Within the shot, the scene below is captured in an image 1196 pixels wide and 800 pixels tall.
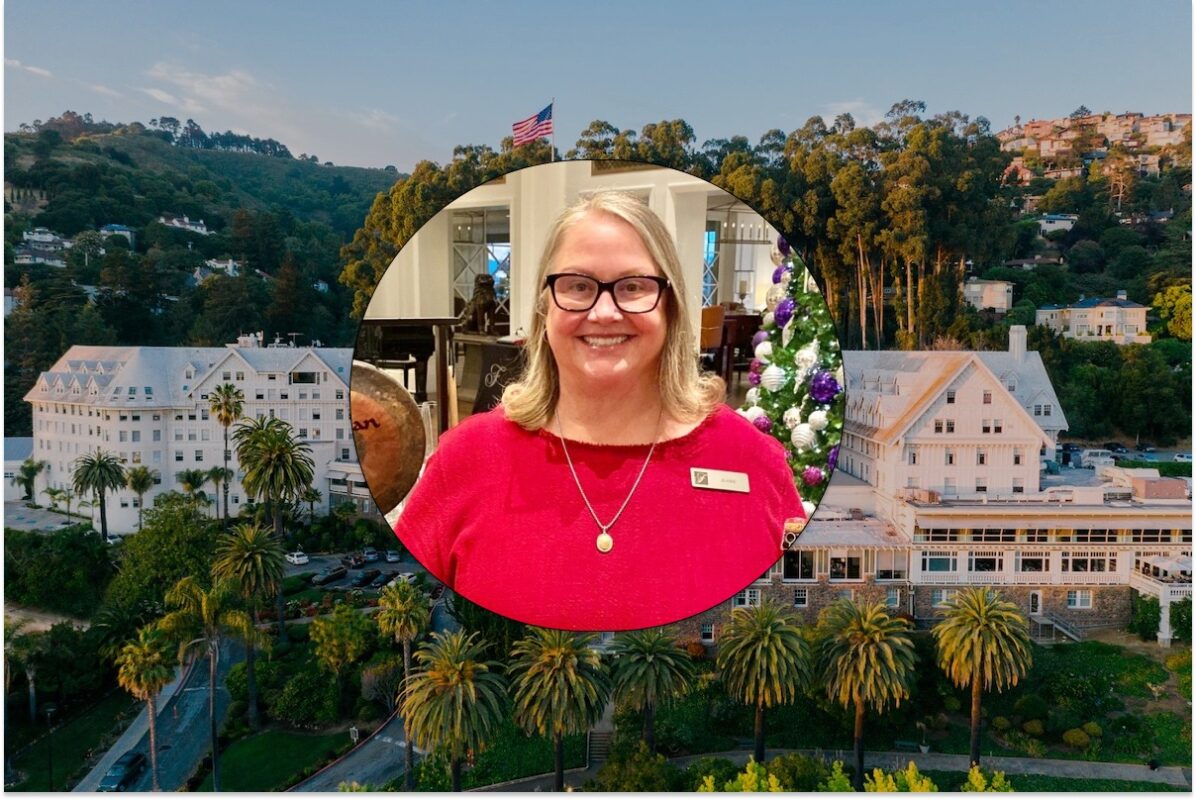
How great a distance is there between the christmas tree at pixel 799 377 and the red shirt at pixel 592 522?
0.16 meters

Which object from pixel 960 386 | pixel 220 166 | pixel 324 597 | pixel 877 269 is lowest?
pixel 324 597

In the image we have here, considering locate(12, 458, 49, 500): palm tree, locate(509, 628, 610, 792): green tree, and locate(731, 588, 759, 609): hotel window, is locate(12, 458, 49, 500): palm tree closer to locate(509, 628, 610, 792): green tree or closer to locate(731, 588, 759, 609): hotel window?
locate(509, 628, 610, 792): green tree

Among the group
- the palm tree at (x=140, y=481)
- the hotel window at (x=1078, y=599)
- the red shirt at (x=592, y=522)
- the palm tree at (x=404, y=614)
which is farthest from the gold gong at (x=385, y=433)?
the hotel window at (x=1078, y=599)

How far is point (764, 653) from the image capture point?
5801 mm

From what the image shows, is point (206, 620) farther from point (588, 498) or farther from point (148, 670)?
point (588, 498)

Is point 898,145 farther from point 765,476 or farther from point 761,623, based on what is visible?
point 761,623

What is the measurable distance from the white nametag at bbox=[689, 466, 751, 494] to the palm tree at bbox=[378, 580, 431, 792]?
261 centimetres

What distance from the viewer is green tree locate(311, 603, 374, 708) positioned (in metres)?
5.87

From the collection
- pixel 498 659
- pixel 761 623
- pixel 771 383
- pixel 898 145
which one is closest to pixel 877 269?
pixel 898 145

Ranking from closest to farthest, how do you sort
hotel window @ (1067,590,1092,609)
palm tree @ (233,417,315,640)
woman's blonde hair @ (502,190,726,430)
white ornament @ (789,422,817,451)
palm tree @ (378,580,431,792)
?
woman's blonde hair @ (502,190,726,430) → white ornament @ (789,422,817,451) → palm tree @ (378,580,431,792) → palm tree @ (233,417,315,640) → hotel window @ (1067,590,1092,609)

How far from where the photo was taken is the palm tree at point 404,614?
5.73m

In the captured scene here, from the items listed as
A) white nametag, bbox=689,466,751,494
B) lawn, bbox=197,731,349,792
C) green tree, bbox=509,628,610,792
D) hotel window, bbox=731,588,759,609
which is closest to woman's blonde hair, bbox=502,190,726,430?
white nametag, bbox=689,466,751,494

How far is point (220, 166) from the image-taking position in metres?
6.37

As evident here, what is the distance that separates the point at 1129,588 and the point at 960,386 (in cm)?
197
